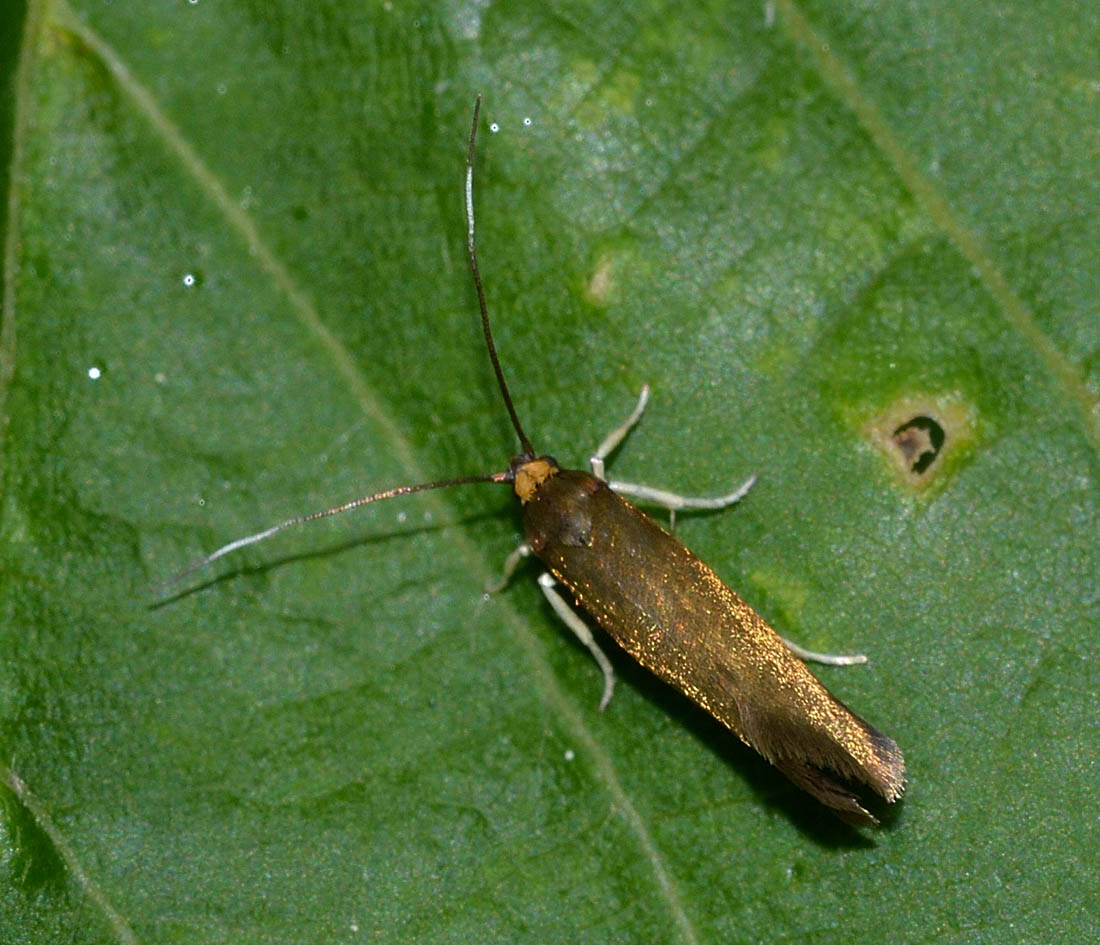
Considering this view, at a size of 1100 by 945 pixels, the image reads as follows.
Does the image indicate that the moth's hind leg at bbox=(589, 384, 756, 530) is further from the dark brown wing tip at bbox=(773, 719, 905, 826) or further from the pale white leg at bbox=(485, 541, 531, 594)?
the dark brown wing tip at bbox=(773, 719, 905, 826)

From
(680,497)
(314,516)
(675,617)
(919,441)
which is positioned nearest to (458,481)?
(314,516)

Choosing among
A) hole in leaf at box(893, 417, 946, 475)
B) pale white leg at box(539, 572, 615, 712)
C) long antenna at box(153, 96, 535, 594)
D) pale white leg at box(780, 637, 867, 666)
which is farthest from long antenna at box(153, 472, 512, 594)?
hole in leaf at box(893, 417, 946, 475)

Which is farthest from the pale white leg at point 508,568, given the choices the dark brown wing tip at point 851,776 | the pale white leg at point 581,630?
the dark brown wing tip at point 851,776

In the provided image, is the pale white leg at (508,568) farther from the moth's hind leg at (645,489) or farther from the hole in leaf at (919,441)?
the hole in leaf at (919,441)

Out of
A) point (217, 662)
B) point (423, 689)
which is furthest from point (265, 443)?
point (423, 689)

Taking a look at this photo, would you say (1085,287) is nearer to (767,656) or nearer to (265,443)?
(767,656)

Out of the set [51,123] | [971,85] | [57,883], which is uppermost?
[971,85]
